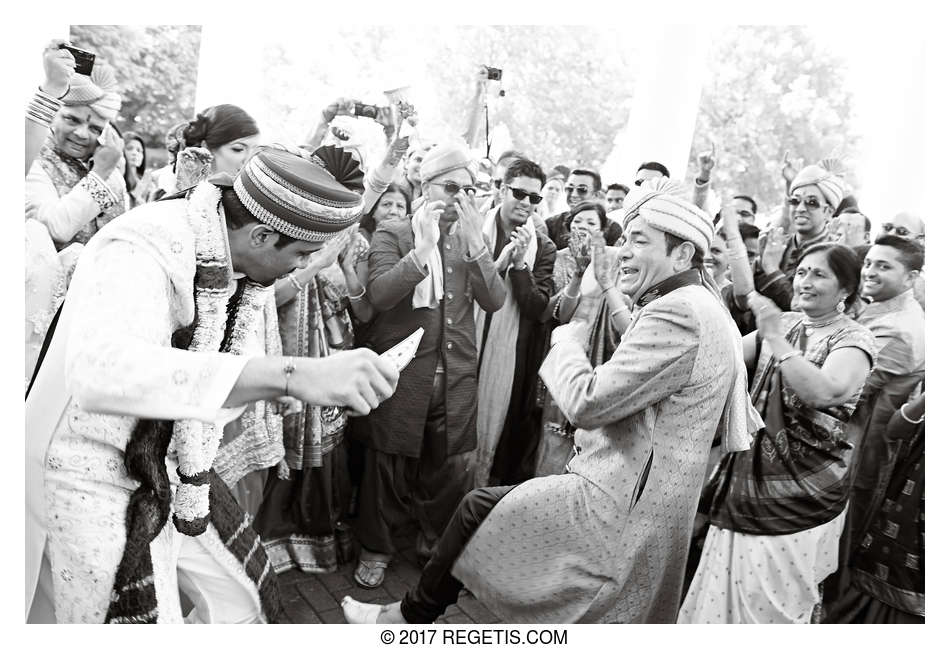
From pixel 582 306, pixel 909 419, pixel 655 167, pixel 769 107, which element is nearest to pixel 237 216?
pixel 582 306

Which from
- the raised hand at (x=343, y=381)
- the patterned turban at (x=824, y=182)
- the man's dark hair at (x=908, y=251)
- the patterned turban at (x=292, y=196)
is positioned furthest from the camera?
the patterned turban at (x=824, y=182)

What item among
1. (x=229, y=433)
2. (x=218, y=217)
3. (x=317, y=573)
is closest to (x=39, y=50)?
(x=218, y=217)

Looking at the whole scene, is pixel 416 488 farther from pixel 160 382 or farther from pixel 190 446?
pixel 160 382

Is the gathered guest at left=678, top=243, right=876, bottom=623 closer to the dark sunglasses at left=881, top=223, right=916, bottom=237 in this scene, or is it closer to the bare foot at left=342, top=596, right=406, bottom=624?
the dark sunglasses at left=881, top=223, right=916, bottom=237

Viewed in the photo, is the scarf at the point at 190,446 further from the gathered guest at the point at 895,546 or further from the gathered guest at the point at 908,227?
the gathered guest at the point at 908,227

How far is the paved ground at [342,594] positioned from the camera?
2842 millimetres

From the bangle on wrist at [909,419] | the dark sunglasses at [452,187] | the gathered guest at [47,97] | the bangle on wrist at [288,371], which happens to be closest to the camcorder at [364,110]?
the dark sunglasses at [452,187]

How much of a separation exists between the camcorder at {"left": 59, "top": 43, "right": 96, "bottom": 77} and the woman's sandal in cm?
224

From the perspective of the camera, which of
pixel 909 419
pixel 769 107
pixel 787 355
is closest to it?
pixel 787 355

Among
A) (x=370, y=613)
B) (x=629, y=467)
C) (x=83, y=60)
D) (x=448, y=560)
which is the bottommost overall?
(x=370, y=613)

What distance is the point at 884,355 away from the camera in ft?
9.02

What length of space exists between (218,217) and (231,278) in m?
0.15

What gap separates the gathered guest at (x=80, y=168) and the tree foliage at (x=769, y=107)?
278 centimetres

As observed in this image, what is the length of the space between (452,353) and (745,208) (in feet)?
8.61
